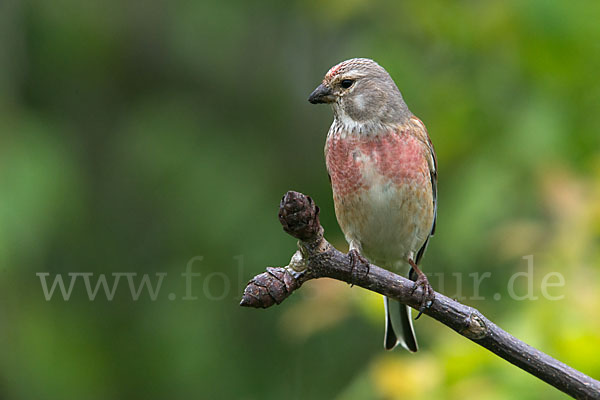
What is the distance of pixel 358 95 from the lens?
3.75 metres

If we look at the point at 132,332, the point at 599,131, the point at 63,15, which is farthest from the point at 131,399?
the point at 599,131

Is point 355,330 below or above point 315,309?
below

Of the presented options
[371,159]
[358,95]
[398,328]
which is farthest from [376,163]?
[398,328]

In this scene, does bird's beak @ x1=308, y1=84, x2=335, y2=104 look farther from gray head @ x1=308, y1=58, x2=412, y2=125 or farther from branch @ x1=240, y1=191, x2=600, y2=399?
branch @ x1=240, y1=191, x2=600, y2=399

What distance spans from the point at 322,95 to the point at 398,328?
1.20 meters

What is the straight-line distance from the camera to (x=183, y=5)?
647cm

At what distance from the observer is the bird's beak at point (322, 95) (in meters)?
3.59

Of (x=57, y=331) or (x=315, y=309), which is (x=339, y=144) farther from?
(x=57, y=331)

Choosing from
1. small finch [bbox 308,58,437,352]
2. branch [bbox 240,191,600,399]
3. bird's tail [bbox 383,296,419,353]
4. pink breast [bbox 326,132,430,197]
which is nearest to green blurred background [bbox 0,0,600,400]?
bird's tail [bbox 383,296,419,353]

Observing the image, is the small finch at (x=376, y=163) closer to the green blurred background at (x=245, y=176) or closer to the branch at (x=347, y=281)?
the green blurred background at (x=245, y=176)

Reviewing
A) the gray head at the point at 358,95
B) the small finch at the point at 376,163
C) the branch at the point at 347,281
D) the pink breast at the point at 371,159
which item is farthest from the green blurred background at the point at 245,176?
the branch at the point at 347,281

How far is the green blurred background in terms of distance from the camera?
448cm

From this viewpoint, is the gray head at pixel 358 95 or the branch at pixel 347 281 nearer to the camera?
the branch at pixel 347 281

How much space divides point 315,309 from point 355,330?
190 cm
